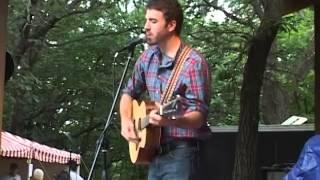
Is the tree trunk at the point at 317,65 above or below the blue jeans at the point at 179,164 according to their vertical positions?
above

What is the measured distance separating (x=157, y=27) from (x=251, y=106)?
493 centimetres

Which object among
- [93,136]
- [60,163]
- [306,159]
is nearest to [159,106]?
[306,159]

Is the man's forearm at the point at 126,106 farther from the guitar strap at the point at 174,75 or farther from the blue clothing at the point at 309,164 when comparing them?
the blue clothing at the point at 309,164

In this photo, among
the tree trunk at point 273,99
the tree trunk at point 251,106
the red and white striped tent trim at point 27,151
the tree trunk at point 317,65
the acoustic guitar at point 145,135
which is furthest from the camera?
the tree trunk at point 273,99

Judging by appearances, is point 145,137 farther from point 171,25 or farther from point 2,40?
point 2,40

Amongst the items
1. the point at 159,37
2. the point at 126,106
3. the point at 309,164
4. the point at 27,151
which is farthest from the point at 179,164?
the point at 27,151

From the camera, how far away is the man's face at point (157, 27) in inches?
108

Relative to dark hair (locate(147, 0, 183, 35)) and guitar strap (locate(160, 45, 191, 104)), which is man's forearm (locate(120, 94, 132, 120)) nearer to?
guitar strap (locate(160, 45, 191, 104))

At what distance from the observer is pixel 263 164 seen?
29.5 feet

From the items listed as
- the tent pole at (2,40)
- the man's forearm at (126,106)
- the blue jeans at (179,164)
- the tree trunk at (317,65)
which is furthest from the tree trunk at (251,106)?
the blue jeans at (179,164)

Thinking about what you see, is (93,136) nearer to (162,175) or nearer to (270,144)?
(270,144)

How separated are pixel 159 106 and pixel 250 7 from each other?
6.58 m

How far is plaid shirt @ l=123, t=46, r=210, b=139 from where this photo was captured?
2605mm

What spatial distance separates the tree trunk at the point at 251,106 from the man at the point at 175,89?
457 centimetres
